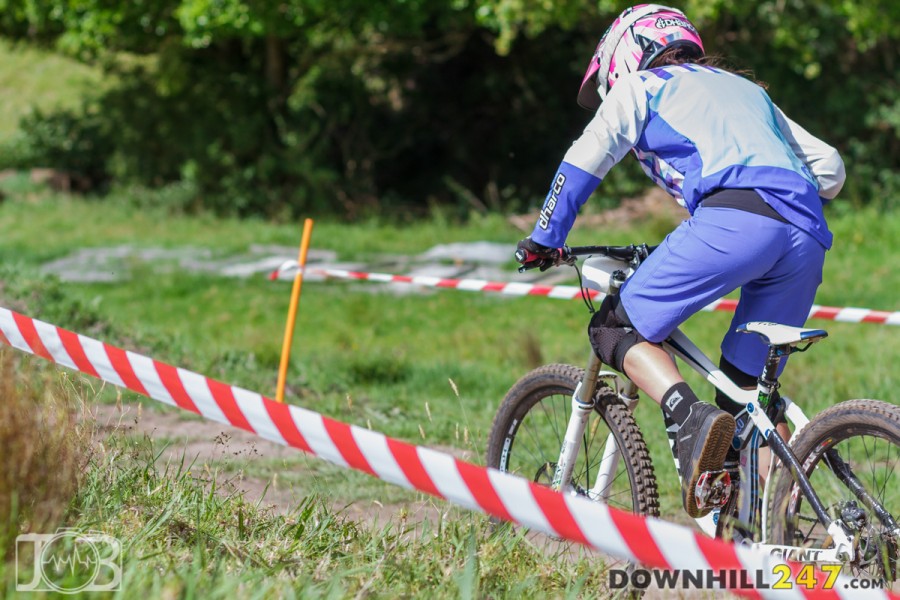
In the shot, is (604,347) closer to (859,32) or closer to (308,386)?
(308,386)

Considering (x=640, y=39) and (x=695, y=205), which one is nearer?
(x=695, y=205)

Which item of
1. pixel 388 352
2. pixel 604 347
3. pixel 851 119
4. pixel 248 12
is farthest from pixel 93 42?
pixel 604 347

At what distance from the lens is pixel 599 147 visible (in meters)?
3.38

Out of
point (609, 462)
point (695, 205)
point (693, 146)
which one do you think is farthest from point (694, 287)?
point (609, 462)

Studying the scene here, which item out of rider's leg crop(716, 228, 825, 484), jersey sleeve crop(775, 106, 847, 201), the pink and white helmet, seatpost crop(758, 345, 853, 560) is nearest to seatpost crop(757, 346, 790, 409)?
seatpost crop(758, 345, 853, 560)

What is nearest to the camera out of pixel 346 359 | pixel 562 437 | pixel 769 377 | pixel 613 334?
pixel 769 377

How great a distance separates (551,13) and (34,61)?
658 inches

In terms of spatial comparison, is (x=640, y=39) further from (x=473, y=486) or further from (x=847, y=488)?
(x=473, y=486)

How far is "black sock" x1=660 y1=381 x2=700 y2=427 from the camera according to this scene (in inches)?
131

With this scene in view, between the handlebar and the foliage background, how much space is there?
10302mm

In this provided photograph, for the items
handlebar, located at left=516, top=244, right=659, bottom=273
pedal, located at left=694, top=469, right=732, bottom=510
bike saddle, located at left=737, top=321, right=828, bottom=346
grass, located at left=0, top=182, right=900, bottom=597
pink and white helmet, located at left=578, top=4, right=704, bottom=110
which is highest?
pink and white helmet, located at left=578, top=4, right=704, bottom=110

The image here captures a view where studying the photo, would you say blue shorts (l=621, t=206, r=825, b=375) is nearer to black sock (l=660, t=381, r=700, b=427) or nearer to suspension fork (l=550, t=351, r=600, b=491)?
black sock (l=660, t=381, r=700, b=427)

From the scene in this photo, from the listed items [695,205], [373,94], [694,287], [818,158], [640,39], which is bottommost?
[373,94]

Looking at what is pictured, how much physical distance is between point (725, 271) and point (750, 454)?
61 cm
